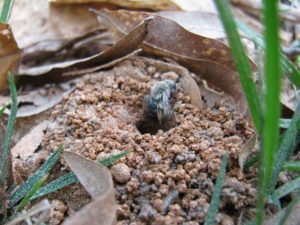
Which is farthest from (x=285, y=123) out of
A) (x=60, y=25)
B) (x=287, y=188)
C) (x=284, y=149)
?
(x=60, y=25)

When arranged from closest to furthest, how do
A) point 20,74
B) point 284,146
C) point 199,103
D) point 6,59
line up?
point 284,146 → point 199,103 → point 6,59 → point 20,74

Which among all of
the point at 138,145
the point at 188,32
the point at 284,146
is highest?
the point at 188,32

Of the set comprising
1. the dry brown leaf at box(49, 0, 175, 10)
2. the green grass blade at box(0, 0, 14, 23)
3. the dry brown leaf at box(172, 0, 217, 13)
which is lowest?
the dry brown leaf at box(172, 0, 217, 13)

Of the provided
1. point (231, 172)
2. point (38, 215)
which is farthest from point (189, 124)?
point (38, 215)

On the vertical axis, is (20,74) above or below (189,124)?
below

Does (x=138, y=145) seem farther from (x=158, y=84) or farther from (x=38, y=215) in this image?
(x=38, y=215)

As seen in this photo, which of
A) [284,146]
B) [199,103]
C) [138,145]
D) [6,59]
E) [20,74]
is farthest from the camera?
[20,74]

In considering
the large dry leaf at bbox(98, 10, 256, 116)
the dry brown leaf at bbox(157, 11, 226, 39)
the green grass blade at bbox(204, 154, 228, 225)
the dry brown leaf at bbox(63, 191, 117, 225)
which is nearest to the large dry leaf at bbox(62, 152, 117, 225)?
the dry brown leaf at bbox(63, 191, 117, 225)

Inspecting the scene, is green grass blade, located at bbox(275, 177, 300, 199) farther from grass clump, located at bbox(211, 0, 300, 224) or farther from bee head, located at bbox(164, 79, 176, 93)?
bee head, located at bbox(164, 79, 176, 93)
